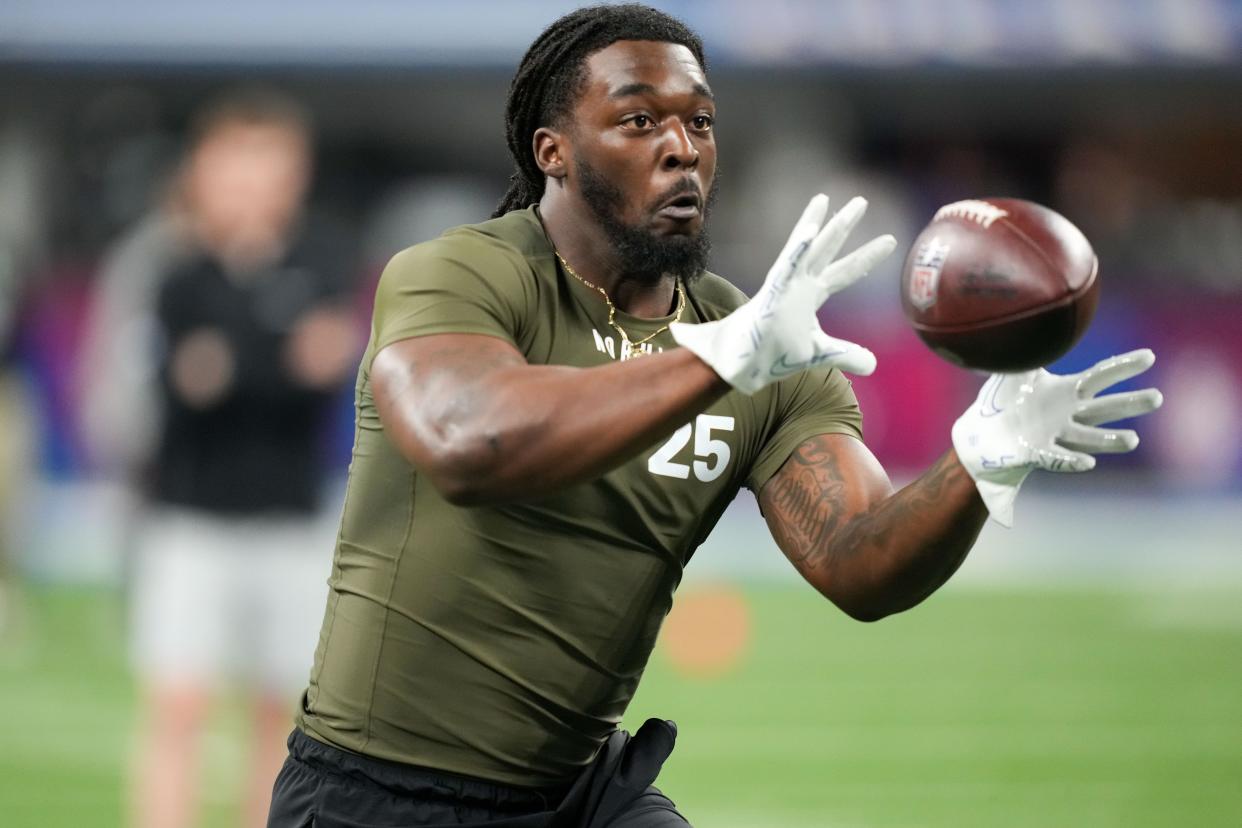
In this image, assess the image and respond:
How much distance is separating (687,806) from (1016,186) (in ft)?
46.0

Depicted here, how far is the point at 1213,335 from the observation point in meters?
16.5

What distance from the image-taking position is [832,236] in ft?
9.56

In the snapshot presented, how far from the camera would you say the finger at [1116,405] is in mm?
3211

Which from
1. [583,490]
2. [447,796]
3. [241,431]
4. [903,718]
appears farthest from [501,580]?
[903,718]

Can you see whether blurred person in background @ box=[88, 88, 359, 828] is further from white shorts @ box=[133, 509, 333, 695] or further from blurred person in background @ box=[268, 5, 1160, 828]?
blurred person in background @ box=[268, 5, 1160, 828]

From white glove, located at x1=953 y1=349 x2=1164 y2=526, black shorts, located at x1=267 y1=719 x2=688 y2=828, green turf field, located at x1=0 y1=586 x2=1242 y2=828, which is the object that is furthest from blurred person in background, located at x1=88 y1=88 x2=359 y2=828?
white glove, located at x1=953 y1=349 x2=1164 y2=526

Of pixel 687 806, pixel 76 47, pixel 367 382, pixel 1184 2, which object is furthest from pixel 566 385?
pixel 1184 2

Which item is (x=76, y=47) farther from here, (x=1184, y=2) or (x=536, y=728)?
(x=536, y=728)

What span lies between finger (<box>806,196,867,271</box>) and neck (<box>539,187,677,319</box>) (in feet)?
2.21

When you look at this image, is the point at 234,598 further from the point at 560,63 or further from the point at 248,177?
the point at 560,63

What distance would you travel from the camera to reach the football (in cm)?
313

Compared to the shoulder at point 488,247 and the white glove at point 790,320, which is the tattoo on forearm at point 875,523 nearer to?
the white glove at point 790,320

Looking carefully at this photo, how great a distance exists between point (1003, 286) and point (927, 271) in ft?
0.46

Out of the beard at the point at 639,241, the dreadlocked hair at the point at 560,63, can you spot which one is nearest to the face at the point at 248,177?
the dreadlocked hair at the point at 560,63
